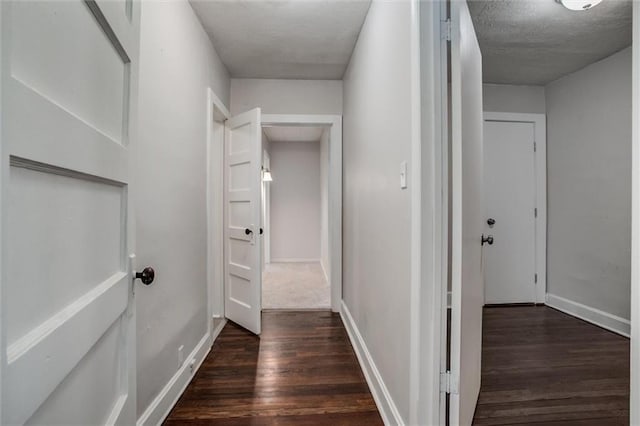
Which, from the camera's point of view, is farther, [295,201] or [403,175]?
[295,201]

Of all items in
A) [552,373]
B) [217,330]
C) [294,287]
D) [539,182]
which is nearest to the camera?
[552,373]

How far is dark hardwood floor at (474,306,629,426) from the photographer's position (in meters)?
1.58

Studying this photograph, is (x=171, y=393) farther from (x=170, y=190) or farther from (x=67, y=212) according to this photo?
(x=67, y=212)

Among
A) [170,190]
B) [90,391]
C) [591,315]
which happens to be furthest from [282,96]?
[591,315]

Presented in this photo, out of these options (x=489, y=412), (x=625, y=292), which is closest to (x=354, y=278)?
(x=489, y=412)

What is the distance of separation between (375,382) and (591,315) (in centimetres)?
240

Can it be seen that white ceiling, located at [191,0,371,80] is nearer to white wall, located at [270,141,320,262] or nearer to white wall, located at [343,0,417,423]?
white wall, located at [343,0,417,423]

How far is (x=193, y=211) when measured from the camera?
204cm

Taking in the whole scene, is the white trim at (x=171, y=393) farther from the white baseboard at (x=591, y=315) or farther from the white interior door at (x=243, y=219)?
the white baseboard at (x=591, y=315)

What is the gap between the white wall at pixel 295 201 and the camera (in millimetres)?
6121

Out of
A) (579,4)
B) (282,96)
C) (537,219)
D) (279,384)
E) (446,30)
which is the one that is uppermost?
(579,4)

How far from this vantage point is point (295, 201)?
619cm

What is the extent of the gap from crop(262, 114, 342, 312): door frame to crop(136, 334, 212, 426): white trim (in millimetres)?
1434

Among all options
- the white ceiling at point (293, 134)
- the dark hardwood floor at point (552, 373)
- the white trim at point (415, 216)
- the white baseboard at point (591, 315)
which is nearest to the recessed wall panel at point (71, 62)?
the white trim at point (415, 216)
